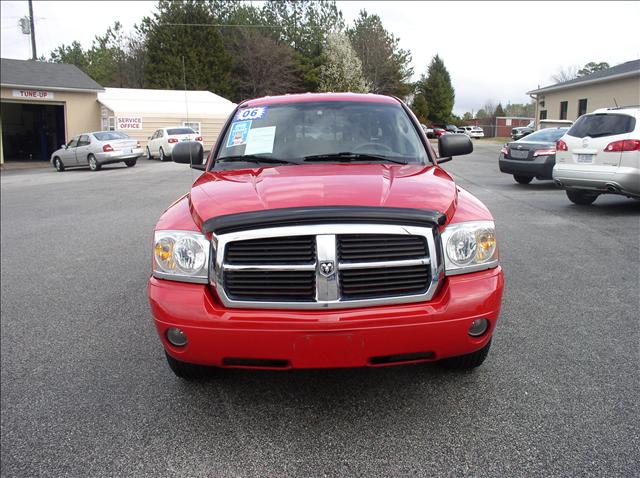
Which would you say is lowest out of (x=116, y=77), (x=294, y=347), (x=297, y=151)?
(x=294, y=347)

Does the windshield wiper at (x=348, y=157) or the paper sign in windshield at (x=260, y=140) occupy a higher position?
the paper sign in windshield at (x=260, y=140)

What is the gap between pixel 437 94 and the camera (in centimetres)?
7712

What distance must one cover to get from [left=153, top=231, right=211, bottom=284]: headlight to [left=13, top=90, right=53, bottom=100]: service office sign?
1238 inches

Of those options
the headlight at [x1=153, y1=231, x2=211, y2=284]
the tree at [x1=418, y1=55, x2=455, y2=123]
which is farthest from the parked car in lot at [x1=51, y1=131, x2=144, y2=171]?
the tree at [x1=418, y1=55, x2=455, y2=123]

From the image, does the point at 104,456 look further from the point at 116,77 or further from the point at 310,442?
the point at 116,77

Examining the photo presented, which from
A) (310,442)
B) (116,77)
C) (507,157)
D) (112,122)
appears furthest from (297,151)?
(116,77)

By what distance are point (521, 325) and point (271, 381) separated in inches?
78.5

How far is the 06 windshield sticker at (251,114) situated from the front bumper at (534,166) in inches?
411

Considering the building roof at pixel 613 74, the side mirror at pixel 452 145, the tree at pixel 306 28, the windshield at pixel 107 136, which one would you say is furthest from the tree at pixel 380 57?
the side mirror at pixel 452 145

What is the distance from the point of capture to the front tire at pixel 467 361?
331 cm

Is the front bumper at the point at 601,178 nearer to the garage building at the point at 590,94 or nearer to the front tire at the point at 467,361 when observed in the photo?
the front tire at the point at 467,361

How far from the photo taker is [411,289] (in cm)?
277

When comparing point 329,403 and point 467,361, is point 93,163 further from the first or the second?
point 467,361

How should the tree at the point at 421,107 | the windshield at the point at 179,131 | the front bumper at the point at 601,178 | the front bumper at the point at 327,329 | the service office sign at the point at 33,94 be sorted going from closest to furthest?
1. the front bumper at the point at 327,329
2. the front bumper at the point at 601,178
3. the windshield at the point at 179,131
4. the service office sign at the point at 33,94
5. the tree at the point at 421,107
